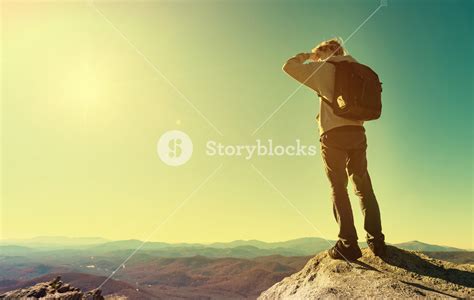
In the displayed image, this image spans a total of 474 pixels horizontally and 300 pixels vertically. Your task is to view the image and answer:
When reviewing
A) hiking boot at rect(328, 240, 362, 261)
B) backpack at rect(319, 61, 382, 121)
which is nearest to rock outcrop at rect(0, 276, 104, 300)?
hiking boot at rect(328, 240, 362, 261)

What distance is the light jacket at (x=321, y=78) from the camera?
22.7 ft

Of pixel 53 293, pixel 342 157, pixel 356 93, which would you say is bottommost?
pixel 53 293

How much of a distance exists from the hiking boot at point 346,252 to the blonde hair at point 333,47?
129 inches

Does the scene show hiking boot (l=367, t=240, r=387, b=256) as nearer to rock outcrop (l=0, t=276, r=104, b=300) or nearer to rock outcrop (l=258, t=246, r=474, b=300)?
rock outcrop (l=258, t=246, r=474, b=300)

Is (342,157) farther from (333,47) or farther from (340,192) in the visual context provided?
(333,47)

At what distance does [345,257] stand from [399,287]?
1.39 m

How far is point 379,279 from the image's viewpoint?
6055mm

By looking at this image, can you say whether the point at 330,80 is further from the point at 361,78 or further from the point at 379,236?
the point at 379,236

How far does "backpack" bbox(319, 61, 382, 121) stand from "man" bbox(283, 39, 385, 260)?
14 cm

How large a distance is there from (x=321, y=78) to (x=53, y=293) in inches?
199

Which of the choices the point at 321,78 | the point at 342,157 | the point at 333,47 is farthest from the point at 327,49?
the point at 342,157

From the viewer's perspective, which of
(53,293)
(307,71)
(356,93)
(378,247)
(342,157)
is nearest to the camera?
(53,293)

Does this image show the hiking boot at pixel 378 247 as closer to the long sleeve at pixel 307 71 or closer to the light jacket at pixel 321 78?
the light jacket at pixel 321 78

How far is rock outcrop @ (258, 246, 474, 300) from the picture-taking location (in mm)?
5785
